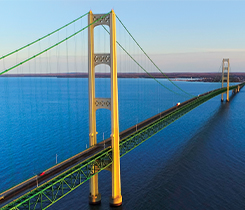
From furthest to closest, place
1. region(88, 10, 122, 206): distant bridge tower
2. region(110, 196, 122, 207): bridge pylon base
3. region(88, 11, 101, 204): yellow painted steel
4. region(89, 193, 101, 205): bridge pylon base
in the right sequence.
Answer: region(89, 193, 101, 205): bridge pylon base → region(110, 196, 122, 207): bridge pylon base → region(88, 11, 101, 204): yellow painted steel → region(88, 10, 122, 206): distant bridge tower

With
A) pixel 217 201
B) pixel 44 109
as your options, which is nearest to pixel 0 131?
pixel 44 109

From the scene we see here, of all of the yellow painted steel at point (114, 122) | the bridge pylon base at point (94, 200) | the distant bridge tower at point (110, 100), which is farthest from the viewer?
the bridge pylon base at point (94, 200)

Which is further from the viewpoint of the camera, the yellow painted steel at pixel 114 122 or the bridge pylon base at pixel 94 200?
the bridge pylon base at pixel 94 200

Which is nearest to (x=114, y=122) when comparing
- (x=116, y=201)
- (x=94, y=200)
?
(x=116, y=201)

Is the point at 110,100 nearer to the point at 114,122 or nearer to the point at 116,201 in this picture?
the point at 114,122

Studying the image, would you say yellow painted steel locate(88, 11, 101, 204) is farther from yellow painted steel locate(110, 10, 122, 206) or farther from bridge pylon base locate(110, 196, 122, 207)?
yellow painted steel locate(110, 10, 122, 206)

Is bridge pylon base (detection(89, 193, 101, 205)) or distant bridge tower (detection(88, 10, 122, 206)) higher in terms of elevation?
distant bridge tower (detection(88, 10, 122, 206))

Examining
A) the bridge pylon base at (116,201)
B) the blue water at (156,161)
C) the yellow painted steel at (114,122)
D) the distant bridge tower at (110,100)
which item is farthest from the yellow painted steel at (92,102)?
the yellow painted steel at (114,122)

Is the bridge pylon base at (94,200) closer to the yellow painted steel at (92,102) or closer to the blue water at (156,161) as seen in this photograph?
the yellow painted steel at (92,102)

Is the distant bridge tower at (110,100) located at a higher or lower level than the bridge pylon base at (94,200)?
higher

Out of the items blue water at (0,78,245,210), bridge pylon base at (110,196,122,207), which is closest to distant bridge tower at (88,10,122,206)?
bridge pylon base at (110,196,122,207)

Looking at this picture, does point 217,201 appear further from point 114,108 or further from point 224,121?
point 224,121
